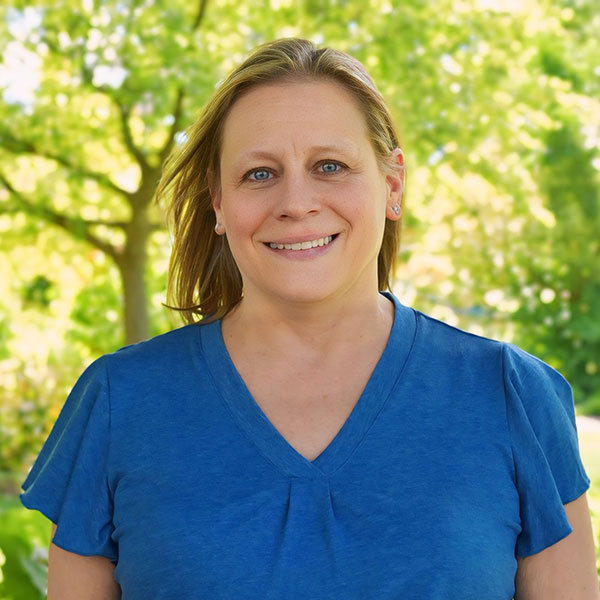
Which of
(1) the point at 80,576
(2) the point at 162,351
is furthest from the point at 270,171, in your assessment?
(1) the point at 80,576

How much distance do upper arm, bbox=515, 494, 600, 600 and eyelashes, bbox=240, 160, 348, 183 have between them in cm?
80

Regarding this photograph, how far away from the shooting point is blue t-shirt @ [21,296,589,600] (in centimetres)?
160

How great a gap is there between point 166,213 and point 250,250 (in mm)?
566

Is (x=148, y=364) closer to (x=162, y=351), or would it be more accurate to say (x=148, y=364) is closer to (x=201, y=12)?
(x=162, y=351)

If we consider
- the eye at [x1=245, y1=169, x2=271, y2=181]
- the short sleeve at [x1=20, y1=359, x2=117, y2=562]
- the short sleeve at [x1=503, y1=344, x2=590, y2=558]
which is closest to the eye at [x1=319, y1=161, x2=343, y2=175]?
the eye at [x1=245, y1=169, x2=271, y2=181]

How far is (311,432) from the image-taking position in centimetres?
174

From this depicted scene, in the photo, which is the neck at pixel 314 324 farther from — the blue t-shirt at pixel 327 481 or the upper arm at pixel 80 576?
the upper arm at pixel 80 576

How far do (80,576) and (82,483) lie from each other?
0.20 m

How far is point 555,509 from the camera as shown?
1675 mm

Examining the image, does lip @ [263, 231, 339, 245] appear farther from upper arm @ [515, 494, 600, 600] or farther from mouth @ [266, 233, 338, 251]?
upper arm @ [515, 494, 600, 600]

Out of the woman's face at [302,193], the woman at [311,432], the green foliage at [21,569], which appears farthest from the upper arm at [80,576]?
the green foliage at [21,569]

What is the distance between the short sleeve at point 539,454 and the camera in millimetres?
1684

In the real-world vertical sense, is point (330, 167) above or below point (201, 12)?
below

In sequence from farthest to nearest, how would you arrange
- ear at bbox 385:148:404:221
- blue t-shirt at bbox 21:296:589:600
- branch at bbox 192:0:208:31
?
branch at bbox 192:0:208:31 < ear at bbox 385:148:404:221 < blue t-shirt at bbox 21:296:589:600
